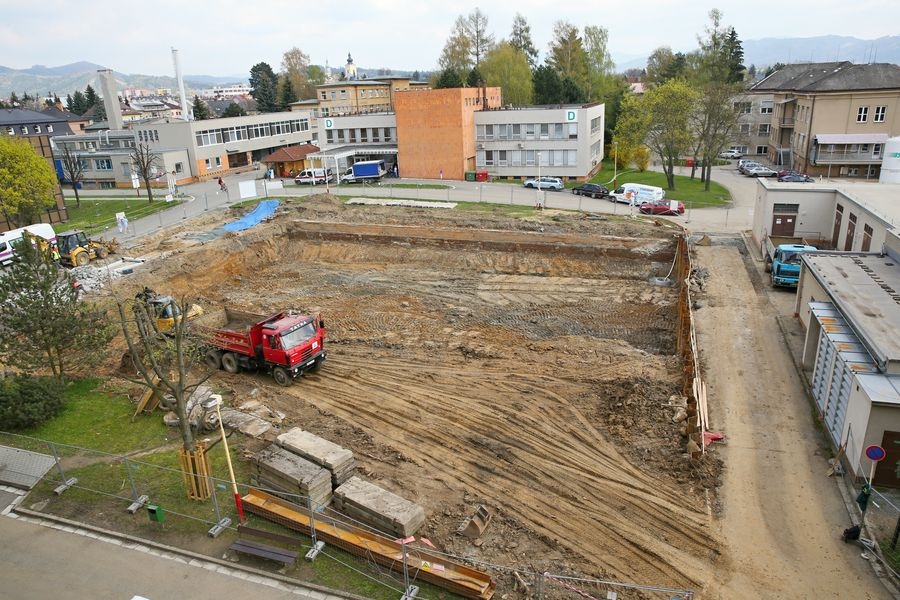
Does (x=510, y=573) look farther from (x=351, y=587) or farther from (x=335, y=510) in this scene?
(x=335, y=510)

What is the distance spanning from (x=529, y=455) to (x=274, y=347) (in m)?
8.87

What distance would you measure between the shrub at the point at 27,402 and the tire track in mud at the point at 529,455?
647cm

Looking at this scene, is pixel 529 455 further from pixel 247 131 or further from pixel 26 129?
pixel 26 129

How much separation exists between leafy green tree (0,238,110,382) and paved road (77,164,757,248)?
19431 mm

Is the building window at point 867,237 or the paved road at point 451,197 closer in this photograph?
the building window at point 867,237

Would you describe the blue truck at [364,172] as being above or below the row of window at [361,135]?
below

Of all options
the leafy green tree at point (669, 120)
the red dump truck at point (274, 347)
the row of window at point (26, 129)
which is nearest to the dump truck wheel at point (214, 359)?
the red dump truck at point (274, 347)

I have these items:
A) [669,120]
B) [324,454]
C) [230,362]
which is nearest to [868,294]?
[324,454]

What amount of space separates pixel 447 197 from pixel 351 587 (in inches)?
1462

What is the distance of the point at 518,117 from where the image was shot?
51688mm

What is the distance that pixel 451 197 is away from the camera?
150 ft

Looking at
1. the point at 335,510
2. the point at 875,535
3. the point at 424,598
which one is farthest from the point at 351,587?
the point at 875,535

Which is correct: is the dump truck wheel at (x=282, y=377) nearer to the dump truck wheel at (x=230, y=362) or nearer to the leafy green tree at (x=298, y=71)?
the dump truck wheel at (x=230, y=362)

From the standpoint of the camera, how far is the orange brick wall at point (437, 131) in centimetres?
5162
